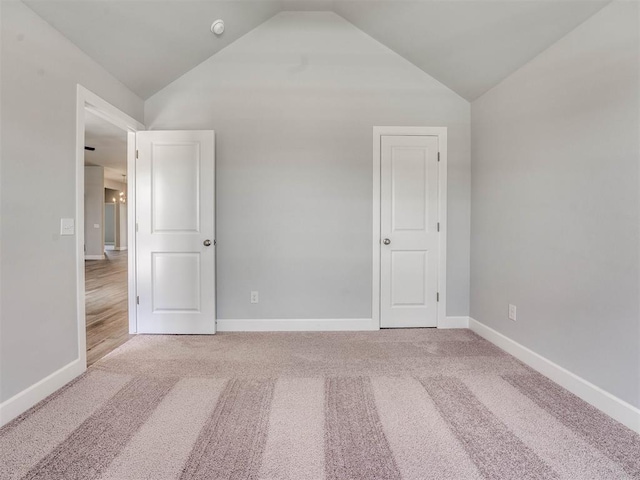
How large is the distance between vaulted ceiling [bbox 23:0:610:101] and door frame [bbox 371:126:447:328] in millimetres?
554

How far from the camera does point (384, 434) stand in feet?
5.06

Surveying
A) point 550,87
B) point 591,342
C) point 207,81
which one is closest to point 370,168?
point 550,87

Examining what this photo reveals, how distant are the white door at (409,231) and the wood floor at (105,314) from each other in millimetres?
2609

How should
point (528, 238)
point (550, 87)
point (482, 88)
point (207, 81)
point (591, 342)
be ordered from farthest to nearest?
point (207, 81)
point (482, 88)
point (528, 238)
point (550, 87)
point (591, 342)

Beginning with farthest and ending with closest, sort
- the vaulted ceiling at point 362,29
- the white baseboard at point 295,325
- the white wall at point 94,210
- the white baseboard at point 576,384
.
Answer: the white wall at point 94,210
the white baseboard at point 295,325
the vaulted ceiling at point 362,29
the white baseboard at point 576,384

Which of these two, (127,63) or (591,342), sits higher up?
(127,63)

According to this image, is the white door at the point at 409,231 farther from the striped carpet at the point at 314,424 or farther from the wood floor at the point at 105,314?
the wood floor at the point at 105,314

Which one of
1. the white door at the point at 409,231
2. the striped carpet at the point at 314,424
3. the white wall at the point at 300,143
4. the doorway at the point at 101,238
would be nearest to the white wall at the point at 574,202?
the striped carpet at the point at 314,424

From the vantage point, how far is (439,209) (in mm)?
3145

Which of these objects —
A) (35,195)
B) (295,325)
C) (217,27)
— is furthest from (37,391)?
(217,27)

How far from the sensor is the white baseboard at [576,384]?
1.63m

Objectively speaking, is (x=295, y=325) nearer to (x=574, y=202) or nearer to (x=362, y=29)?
(x=574, y=202)

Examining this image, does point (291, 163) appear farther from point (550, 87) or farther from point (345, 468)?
point (345, 468)

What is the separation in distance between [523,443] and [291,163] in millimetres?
2718
